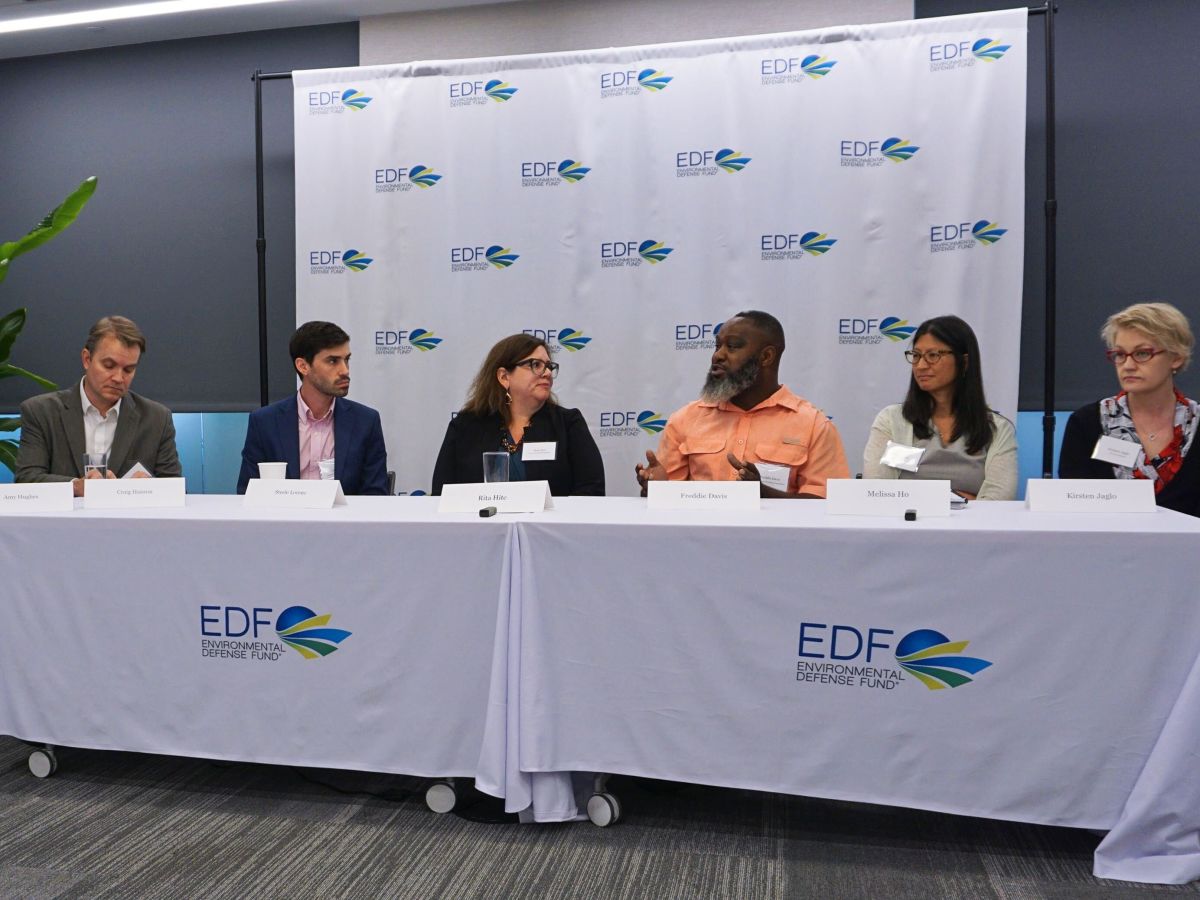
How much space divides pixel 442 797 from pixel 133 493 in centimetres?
103

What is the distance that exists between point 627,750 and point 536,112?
2963 millimetres

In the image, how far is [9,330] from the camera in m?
4.20

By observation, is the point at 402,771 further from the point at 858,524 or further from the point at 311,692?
the point at 858,524

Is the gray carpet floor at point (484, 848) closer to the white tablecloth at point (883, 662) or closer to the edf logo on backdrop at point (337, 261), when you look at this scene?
the white tablecloth at point (883, 662)

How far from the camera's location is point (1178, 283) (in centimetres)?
384

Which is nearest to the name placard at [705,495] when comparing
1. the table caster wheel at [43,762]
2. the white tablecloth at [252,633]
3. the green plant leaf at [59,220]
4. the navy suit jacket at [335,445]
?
the white tablecloth at [252,633]

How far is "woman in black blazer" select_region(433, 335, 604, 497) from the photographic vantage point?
295cm

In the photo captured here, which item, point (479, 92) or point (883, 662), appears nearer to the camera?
point (883, 662)

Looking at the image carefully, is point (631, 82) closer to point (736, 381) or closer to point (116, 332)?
point (736, 381)

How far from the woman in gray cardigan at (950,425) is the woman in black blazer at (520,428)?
0.92 meters

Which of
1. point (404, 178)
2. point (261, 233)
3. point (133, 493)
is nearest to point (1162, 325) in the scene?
point (133, 493)

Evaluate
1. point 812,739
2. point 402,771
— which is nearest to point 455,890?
point 402,771

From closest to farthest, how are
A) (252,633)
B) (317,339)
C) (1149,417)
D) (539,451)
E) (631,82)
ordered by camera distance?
(252,633)
(1149,417)
(539,451)
(317,339)
(631,82)

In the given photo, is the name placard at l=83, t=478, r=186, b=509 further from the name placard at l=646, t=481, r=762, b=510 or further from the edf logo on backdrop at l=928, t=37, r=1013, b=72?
the edf logo on backdrop at l=928, t=37, r=1013, b=72
